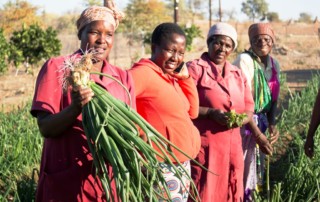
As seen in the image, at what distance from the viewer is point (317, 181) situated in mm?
3182

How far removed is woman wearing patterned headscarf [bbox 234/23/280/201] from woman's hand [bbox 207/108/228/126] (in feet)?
1.77

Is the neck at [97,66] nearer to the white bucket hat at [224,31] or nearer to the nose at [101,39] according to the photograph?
the nose at [101,39]

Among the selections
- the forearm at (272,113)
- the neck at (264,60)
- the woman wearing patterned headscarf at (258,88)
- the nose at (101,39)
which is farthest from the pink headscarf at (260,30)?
the nose at (101,39)

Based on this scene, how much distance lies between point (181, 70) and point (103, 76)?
0.74m

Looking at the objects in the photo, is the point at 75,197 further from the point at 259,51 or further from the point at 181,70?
the point at 259,51

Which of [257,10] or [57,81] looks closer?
[57,81]

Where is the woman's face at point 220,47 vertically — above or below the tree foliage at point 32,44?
above

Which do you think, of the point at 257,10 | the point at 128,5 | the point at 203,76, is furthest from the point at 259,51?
the point at 257,10

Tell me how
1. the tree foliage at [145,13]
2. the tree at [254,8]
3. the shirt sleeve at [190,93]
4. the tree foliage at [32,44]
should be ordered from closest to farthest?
the shirt sleeve at [190,93] → the tree foliage at [32,44] → the tree foliage at [145,13] → the tree at [254,8]

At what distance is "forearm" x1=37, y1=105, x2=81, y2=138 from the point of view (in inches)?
70.6

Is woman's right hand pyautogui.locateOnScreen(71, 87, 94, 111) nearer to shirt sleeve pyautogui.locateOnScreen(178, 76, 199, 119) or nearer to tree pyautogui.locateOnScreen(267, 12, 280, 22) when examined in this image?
shirt sleeve pyautogui.locateOnScreen(178, 76, 199, 119)

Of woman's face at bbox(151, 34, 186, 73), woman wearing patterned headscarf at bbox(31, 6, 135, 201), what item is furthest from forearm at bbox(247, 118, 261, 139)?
woman wearing patterned headscarf at bbox(31, 6, 135, 201)

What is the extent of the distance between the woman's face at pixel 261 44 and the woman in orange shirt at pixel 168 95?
3.95ft

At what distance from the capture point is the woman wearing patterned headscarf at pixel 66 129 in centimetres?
187
